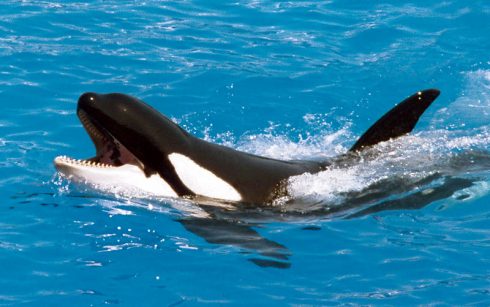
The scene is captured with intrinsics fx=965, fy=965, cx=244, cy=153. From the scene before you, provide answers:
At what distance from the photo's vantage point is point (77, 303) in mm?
7711

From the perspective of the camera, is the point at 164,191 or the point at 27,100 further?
the point at 27,100

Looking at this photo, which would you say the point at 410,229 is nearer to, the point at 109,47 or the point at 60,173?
the point at 60,173

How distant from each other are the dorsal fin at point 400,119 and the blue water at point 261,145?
0.80 feet

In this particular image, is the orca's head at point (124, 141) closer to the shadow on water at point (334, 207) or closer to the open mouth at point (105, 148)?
the open mouth at point (105, 148)

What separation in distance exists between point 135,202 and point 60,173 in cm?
76

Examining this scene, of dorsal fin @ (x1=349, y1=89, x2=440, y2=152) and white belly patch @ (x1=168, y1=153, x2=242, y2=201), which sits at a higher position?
dorsal fin @ (x1=349, y1=89, x2=440, y2=152)

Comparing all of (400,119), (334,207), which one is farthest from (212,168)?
(400,119)

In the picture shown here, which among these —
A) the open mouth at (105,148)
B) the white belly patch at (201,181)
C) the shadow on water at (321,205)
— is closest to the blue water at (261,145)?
the shadow on water at (321,205)

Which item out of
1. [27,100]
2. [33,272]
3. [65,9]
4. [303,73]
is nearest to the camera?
[33,272]

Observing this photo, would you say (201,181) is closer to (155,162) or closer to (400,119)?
(155,162)

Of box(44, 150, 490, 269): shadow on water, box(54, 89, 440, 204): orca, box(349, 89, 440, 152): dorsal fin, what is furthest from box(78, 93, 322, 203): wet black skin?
box(349, 89, 440, 152): dorsal fin

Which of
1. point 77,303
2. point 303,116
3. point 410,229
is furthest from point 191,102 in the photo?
point 77,303

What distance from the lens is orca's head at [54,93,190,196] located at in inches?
355

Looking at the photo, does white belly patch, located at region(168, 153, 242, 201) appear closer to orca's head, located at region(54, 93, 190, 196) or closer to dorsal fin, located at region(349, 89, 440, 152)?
orca's head, located at region(54, 93, 190, 196)
